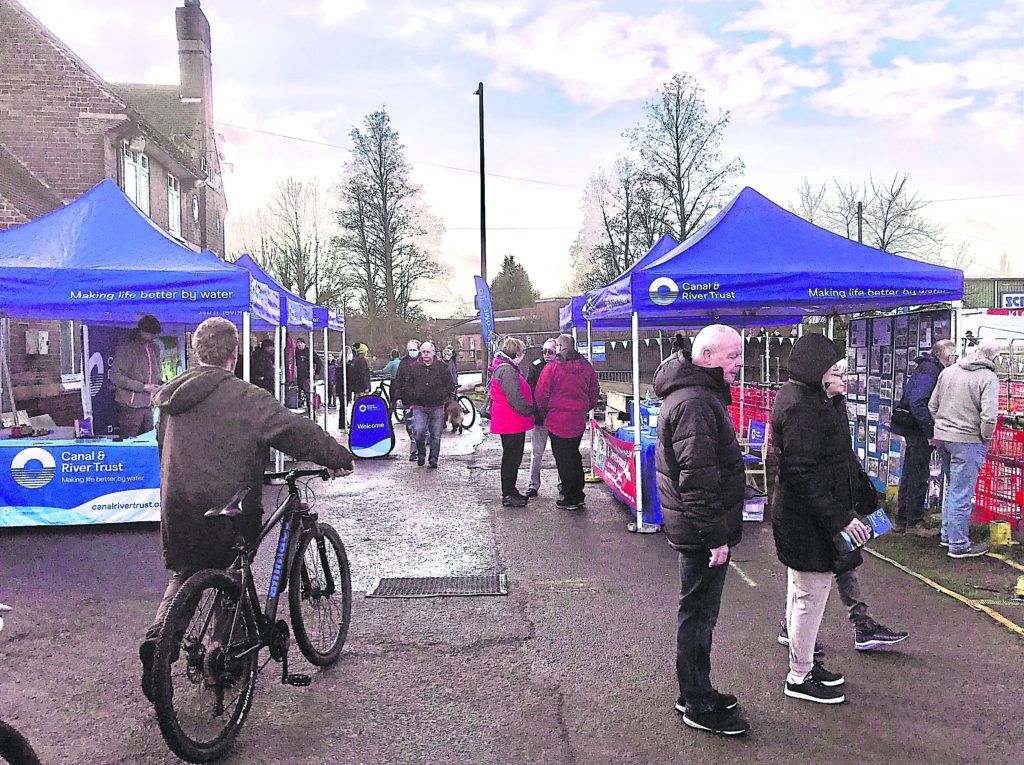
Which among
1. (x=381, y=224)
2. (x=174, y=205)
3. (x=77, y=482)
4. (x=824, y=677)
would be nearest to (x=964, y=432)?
(x=824, y=677)

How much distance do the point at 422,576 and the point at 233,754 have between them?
2.86 metres

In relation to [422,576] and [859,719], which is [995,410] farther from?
[422,576]

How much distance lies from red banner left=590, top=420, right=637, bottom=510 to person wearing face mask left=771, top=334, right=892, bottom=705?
12.9ft

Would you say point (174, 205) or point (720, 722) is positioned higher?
point (174, 205)

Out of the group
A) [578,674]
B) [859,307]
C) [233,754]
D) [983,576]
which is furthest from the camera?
[859,307]

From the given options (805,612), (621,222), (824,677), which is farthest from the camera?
(621,222)

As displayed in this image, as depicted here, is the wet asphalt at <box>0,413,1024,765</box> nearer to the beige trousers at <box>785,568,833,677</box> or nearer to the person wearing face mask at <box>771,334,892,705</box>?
the beige trousers at <box>785,568,833,677</box>

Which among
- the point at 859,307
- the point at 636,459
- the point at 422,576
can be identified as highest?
the point at 859,307

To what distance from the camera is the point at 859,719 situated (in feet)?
12.5

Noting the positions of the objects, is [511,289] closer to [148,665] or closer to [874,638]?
[874,638]

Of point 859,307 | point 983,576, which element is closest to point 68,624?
point 983,576

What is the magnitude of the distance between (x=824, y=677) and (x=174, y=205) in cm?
2303

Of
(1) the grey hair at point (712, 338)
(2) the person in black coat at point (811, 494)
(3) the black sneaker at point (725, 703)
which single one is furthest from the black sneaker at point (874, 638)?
(1) the grey hair at point (712, 338)

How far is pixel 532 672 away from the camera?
4.42m
